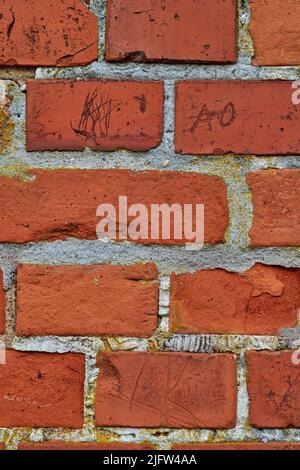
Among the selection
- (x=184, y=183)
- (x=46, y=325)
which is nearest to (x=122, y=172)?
(x=184, y=183)

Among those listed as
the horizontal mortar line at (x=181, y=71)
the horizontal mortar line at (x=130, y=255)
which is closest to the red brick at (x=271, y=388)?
the horizontal mortar line at (x=130, y=255)

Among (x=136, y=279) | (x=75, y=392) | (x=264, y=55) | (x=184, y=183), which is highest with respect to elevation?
(x=264, y=55)

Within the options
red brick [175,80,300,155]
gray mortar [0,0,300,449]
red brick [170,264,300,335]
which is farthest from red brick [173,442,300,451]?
red brick [175,80,300,155]

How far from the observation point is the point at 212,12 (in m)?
0.61

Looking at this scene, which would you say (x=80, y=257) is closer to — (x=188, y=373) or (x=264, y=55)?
(x=188, y=373)

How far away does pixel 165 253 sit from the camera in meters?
0.62

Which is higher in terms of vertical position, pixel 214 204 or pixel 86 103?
pixel 86 103

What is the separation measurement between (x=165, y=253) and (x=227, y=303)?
0.29ft

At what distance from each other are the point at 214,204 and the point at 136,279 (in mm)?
121

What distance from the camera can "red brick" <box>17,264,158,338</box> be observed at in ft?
2.02

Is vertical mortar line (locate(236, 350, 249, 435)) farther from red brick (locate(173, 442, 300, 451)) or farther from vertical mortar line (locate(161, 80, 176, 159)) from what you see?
vertical mortar line (locate(161, 80, 176, 159))

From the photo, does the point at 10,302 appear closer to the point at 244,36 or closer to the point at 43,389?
the point at 43,389

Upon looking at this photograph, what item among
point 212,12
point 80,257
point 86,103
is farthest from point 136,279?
point 212,12

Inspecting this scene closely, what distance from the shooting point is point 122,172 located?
62 cm
